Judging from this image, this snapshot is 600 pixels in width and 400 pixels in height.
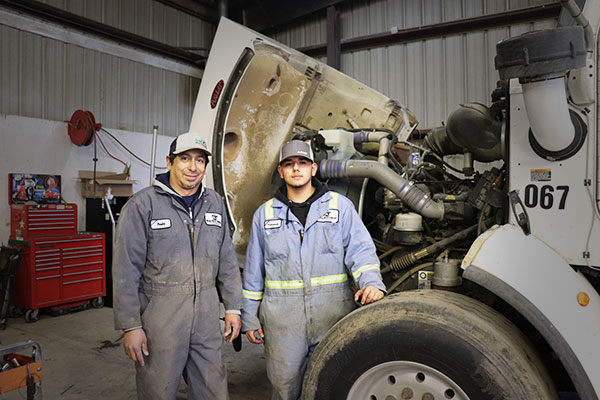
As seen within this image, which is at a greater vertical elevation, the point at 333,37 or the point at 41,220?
the point at 333,37

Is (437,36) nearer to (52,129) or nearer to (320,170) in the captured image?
(320,170)

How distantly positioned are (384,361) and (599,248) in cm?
94

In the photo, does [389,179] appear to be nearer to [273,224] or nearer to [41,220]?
[273,224]

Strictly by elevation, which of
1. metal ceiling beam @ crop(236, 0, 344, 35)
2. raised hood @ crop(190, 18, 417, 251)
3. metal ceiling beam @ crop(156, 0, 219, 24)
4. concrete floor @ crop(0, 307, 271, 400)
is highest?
metal ceiling beam @ crop(156, 0, 219, 24)

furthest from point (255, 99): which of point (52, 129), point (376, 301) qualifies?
point (52, 129)

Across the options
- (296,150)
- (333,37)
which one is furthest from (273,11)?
(296,150)

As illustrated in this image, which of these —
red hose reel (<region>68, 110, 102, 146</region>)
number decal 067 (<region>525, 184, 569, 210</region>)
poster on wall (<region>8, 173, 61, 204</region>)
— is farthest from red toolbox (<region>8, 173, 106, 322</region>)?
number decal 067 (<region>525, 184, 569, 210</region>)

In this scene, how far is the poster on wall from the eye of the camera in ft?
18.3

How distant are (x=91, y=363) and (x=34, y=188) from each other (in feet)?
10.4

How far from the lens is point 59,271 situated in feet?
17.2

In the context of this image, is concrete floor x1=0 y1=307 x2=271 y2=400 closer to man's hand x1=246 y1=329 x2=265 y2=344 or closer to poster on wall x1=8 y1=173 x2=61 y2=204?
man's hand x1=246 y1=329 x2=265 y2=344

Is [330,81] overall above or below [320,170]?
above

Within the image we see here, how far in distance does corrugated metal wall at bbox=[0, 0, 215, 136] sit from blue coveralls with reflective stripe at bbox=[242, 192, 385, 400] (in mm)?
5355

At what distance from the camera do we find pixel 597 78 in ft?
5.35
